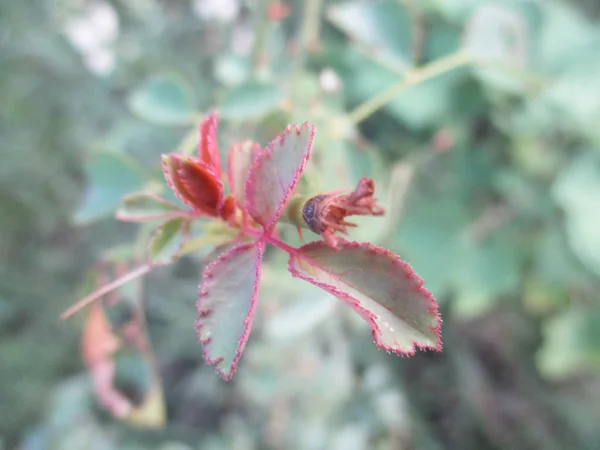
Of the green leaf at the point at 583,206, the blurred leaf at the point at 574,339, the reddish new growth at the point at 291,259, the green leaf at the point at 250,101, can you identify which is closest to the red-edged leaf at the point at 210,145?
the reddish new growth at the point at 291,259

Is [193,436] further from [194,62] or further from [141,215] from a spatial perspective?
[141,215]

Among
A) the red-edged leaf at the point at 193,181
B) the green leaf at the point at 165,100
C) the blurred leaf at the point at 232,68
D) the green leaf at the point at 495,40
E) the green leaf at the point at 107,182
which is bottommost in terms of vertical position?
the green leaf at the point at 107,182

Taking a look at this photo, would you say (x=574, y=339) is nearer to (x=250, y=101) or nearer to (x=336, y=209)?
(x=250, y=101)

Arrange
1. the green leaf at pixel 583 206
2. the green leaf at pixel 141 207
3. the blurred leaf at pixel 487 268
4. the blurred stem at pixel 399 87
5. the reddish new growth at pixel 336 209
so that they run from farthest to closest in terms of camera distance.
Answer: the blurred leaf at pixel 487 268
the green leaf at pixel 583 206
the blurred stem at pixel 399 87
the green leaf at pixel 141 207
the reddish new growth at pixel 336 209

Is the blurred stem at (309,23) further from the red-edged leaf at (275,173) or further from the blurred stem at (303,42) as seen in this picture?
the red-edged leaf at (275,173)

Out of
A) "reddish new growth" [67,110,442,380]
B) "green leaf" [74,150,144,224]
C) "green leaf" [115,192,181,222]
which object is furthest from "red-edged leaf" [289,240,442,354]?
"green leaf" [74,150,144,224]
